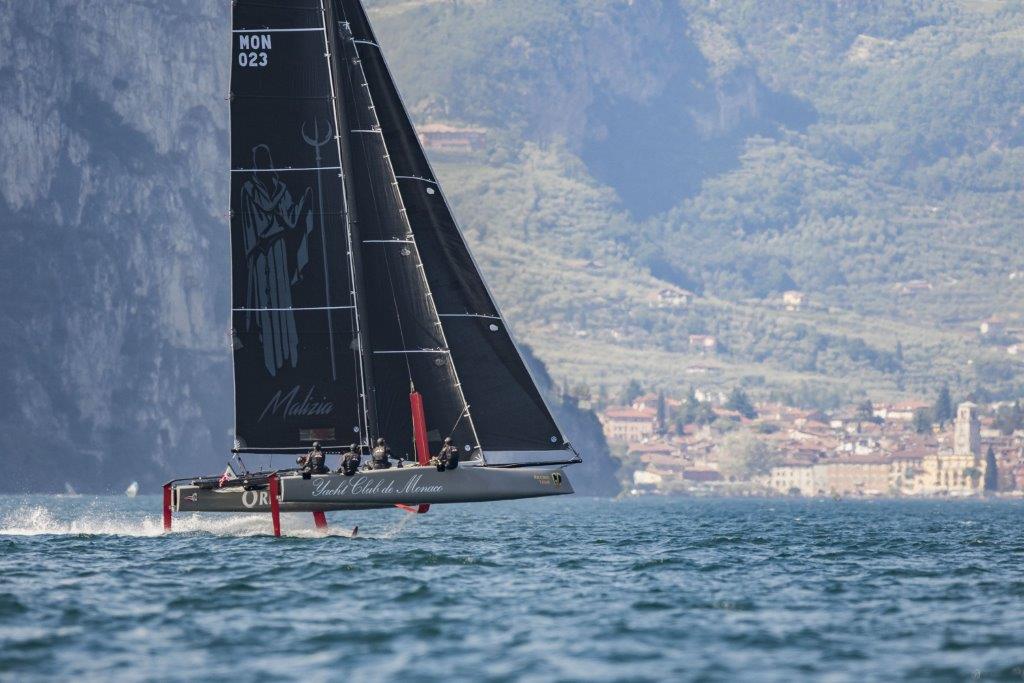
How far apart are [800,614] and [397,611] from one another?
19.1 feet

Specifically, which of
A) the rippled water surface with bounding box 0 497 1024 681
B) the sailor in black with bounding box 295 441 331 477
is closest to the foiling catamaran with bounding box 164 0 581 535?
the sailor in black with bounding box 295 441 331 477

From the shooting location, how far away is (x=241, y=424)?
143 ft

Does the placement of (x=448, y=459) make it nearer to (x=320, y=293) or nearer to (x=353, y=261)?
(x=320, y=293)

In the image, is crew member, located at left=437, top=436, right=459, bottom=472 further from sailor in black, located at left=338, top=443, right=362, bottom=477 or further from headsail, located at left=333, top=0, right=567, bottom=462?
headsail, located at left=333, top=0, right=567, bottom=462

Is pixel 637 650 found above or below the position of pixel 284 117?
below

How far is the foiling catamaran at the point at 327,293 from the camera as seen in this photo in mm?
42969

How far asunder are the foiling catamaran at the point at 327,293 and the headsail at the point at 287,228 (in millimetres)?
30

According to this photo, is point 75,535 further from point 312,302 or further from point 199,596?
point 199,596

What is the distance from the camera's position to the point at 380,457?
4091cm

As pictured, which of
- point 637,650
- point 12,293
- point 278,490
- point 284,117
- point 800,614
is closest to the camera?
point 637,650

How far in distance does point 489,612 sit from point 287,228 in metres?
16.3

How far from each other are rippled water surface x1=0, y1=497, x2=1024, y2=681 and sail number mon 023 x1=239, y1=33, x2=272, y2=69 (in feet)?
33.7

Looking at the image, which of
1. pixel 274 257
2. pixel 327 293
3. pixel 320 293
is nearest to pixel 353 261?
pixel 327 293

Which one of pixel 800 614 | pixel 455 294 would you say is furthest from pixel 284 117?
pixel 800 614
